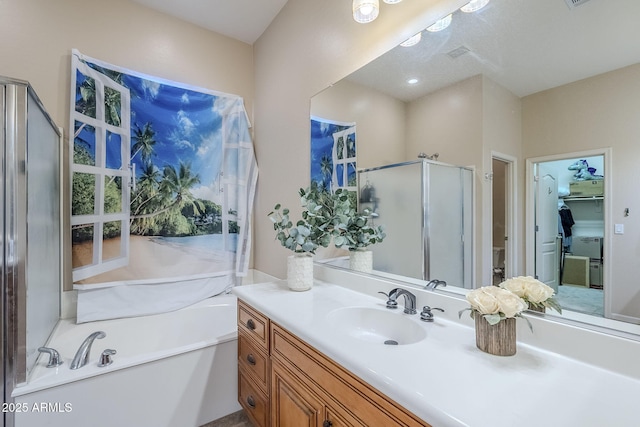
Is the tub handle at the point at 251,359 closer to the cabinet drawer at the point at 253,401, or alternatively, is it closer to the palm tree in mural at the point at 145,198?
the cabinet drawer at the point at 253,401

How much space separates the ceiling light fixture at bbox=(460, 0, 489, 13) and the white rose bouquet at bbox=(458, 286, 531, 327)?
41.0 inches

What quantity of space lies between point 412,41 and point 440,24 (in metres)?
0.14

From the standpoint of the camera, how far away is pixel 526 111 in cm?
A: 99

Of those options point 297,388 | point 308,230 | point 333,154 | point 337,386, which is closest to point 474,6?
point 333,154

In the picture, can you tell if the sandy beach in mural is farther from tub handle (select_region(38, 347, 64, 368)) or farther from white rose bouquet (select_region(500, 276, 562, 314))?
white rose bouquet (select_region(500, 276, 562, 314))

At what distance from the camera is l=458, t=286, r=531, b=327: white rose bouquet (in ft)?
2.55

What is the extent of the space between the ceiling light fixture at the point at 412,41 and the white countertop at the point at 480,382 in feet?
4.03

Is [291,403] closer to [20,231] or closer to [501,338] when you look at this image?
[501,338]

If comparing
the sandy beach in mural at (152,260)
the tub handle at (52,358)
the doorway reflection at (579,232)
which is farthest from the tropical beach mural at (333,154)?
the tub handle at (52,358)

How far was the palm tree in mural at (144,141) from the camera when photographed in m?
2.13

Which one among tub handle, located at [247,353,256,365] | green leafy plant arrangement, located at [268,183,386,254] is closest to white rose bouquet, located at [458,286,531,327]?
green leafy plant arrangement, located at [268,183,386,254]

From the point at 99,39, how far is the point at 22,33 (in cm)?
40

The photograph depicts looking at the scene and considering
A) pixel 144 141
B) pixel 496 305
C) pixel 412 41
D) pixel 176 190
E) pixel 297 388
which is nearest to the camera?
pixel 496 305

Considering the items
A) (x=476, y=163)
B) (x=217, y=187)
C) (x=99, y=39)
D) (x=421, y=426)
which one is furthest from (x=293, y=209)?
(x=99, y=39)
